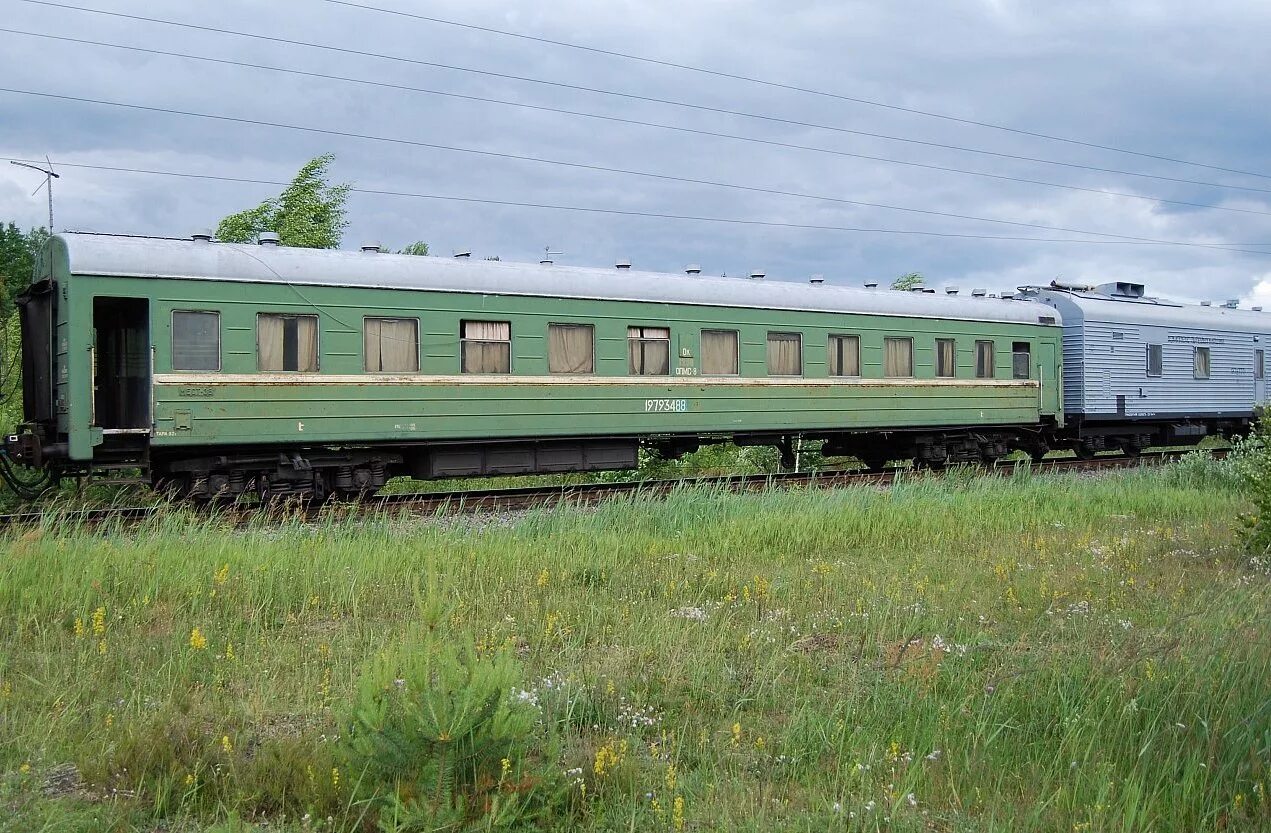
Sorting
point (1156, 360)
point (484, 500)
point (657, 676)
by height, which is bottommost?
point (657, 676)

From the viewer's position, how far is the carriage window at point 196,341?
39.1ft

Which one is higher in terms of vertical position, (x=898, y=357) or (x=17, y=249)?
(x=17, y=249)

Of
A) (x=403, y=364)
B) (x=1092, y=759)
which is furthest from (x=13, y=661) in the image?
(x=403, y=364)

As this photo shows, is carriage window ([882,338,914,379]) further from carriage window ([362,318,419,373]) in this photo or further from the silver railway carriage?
carriage window ([362,318,419,373])

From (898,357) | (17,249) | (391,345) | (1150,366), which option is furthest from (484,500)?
(17,249)

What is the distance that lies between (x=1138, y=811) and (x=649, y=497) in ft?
27.2

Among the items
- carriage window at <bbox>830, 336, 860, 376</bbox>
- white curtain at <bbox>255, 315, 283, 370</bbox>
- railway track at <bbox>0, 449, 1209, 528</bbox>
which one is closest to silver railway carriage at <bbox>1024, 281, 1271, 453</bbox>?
railway track at <bbox>0, 449, 1209, 528</bbox>

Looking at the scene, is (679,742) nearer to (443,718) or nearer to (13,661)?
(443,718)

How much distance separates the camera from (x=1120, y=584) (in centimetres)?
765

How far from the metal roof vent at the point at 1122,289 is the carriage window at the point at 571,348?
1407 centimetres

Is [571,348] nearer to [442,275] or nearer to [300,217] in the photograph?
[442,275]

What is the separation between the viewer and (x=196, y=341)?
12.0m

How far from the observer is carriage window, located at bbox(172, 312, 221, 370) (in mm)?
11930

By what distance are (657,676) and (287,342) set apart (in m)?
8.62
